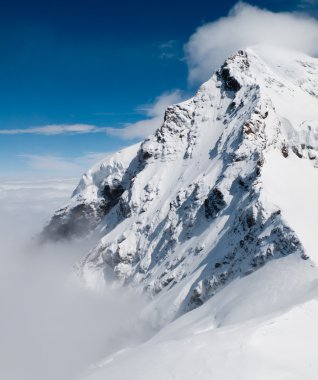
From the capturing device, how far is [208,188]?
72.6 metres

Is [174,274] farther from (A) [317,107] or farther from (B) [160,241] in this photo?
(A) [317,107]

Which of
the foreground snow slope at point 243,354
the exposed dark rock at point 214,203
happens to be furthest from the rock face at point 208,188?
the foreground snow slope at point 243,354

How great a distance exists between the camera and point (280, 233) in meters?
44.1

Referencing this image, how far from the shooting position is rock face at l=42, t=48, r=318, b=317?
2012 inches

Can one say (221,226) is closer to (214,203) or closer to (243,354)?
(214,203)

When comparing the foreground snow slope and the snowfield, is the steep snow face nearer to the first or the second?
the snowfield

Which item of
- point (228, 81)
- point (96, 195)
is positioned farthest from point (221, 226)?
point (96, 195)

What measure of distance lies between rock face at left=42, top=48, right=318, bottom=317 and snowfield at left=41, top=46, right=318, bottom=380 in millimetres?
269

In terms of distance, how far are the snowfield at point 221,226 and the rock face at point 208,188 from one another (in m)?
0.27

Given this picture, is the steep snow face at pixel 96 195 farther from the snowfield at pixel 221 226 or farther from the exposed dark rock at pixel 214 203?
the exposed dark rock at pixel 214 203

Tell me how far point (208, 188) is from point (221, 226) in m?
12.6

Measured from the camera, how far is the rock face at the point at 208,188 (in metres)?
51.1

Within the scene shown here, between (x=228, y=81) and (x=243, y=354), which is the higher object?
(x=228, y=81)

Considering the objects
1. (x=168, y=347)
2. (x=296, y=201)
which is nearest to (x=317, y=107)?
(x=296, y=201)
